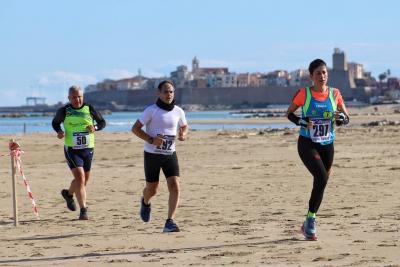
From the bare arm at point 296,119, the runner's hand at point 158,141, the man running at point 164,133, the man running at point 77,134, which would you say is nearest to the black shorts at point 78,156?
the man running at point 77,134

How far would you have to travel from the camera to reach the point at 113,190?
526 inches

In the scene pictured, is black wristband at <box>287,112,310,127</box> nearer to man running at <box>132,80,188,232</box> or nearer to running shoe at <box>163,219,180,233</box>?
man running at <box>132,80,188,232</box>

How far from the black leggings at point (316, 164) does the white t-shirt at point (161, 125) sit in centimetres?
138

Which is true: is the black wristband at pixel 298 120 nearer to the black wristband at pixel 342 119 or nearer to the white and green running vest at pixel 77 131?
the black wristband at pixel 342 119

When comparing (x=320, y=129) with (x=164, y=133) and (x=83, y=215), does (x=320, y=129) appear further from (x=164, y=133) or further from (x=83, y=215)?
(x=83, y=215)

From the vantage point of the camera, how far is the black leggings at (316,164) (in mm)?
8297

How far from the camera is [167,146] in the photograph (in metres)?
9.04

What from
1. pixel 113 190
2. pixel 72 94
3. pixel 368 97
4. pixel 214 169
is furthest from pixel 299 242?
pixel 368 97

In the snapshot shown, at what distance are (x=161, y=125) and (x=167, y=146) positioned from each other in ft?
0.72

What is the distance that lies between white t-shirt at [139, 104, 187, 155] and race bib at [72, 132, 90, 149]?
5.00ft

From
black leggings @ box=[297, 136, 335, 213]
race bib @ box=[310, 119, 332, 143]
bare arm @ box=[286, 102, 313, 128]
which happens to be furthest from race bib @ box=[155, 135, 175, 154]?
race bib @ box=[310, 119, 332, 143]

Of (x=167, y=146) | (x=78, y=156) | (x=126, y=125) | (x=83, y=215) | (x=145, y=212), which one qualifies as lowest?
(x=126, y=125)

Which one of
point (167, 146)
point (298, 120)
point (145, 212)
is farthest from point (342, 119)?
point (145, 212)

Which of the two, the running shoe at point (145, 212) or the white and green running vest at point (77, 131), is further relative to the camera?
the white and green running vest at point (77, 131)
